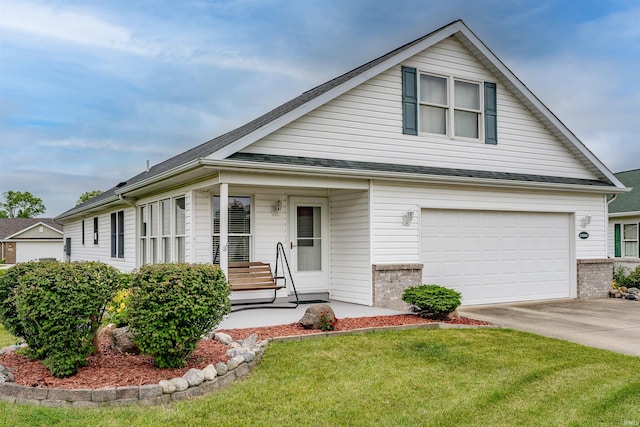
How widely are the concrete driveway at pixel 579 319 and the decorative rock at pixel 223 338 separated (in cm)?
496

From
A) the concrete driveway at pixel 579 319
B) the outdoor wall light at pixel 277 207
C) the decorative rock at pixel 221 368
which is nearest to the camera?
the decorative rock at pixel 221 368

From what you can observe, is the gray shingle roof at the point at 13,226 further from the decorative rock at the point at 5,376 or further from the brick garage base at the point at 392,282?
the decorative rock at the point at 5,376

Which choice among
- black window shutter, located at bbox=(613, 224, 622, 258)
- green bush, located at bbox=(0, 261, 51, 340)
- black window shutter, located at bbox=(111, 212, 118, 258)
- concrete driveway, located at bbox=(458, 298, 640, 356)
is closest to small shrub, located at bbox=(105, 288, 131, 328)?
green bush, located at bbox=(0, 261, 51, 340)

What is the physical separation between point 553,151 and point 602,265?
3.25 meters

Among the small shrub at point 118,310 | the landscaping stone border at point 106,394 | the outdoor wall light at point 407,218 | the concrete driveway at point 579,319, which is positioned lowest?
the concrete driveway at point 579,319

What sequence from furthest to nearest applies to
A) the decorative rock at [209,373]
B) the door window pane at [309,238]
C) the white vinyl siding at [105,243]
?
the white vinyl siding at [105,243] → the door window pane at [309,238] → the decorative rock at [209,373]

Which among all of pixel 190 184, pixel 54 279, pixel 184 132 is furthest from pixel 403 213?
pixel 184 132

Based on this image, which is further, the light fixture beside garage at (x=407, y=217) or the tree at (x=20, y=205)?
the tree at (x=20, y=205)

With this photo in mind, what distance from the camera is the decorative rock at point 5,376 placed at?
5.49 meters

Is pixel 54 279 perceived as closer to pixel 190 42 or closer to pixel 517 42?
pixel 190 42

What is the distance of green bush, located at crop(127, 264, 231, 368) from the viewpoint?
563cm

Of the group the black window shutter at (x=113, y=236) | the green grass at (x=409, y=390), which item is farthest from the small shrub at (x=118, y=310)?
the black window shutter at (x=113, y=236)

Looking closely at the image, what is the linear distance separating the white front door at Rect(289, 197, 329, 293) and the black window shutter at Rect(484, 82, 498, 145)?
4.24m

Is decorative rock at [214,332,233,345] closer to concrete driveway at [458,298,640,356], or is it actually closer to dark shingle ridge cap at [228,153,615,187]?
dark shingle ridge cap at [228,153,615,187]
